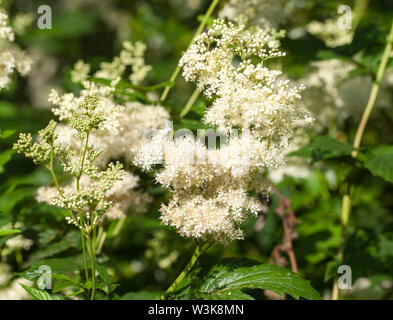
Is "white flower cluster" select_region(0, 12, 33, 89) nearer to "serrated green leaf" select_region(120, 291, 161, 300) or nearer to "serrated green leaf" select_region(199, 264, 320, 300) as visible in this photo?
"serrated green leaf" select_region(120, 291, 161, 300)

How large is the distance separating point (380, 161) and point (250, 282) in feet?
3.34

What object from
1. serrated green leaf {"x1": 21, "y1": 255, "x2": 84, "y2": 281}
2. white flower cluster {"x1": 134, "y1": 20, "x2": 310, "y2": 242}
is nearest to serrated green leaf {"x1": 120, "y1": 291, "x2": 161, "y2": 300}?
serrated green leaf {"x1": 21, "y1": 255, "x2": 84, "y2": 281}

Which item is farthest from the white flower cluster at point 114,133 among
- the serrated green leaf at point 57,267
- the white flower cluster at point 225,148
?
the white flower cluster at point 225,148

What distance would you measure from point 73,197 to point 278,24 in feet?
5.77

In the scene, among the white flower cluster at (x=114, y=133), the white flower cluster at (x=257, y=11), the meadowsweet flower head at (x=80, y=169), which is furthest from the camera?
the white flower cluster at (x=257, y=11)

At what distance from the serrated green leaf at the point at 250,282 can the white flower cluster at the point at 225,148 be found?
173mm

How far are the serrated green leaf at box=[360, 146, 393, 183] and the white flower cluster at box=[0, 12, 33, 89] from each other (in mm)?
1662

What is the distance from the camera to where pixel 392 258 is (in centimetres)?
259

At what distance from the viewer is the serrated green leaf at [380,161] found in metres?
2.05

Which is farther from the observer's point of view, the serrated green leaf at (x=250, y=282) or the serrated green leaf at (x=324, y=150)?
the serrated green leaf at (x=324, y=150)

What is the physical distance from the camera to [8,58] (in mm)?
2004

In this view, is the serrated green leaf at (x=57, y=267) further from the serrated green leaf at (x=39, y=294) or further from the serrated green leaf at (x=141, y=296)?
the serrated green leaf at (x=141, y=296)

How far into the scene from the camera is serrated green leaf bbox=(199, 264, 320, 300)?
1512 millimetres

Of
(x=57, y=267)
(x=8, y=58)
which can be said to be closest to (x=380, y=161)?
(x=57, y=267)
